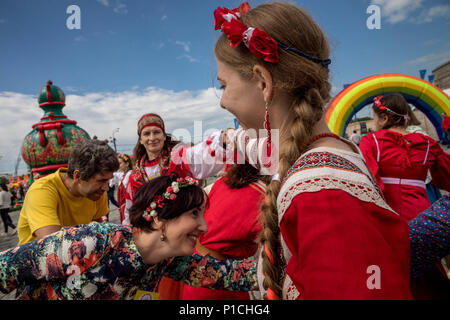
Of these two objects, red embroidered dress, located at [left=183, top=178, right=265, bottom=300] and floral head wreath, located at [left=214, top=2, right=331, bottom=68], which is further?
red embroidered dress, located at [left=183, top=178, right=265, bottom=300]

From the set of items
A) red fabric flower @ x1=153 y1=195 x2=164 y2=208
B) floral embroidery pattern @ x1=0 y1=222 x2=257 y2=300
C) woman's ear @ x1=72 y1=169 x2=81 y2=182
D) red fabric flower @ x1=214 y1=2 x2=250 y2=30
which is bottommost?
floral embroidery pattern @ x1=0 y1=222 x2=257 y2=300

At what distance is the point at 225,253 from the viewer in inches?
65.4

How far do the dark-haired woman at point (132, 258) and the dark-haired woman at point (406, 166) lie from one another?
6.61ft

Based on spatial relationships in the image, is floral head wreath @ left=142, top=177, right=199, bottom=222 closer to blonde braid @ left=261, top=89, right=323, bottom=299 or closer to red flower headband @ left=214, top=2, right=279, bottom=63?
blonde braid @ left=261, top=89, right=323, bottom=299

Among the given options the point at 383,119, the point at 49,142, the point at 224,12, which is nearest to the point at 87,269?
the point at 224,12

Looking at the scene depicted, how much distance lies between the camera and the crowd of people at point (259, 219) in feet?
1.85

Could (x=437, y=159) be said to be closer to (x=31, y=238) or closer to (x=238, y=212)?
(x=238, y=212)

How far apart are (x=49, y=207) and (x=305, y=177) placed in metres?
2.05

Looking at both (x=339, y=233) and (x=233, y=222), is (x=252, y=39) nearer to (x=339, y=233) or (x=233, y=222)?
(x=339, y=233)

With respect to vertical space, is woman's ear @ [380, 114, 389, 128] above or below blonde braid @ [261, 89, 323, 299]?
above

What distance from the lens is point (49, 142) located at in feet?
7.34

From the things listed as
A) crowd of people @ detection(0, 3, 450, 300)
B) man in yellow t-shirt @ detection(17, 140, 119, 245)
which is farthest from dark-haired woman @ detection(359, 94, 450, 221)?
man in yellow t-shirt @ detection(17, 140, 119, 245)

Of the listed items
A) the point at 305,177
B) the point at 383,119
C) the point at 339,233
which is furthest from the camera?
the point at 383,119

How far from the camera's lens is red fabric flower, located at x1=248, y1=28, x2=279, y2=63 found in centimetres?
79
